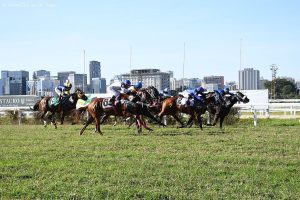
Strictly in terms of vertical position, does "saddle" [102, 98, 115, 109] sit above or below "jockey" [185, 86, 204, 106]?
below

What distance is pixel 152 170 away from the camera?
844 centimetres

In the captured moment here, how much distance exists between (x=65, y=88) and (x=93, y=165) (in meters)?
14.0

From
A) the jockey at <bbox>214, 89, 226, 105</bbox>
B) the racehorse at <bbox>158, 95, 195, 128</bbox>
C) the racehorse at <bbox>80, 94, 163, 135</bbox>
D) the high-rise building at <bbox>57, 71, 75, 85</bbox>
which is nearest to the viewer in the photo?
the racehorse at <bbox>80, 94, 163, 135</bbox>

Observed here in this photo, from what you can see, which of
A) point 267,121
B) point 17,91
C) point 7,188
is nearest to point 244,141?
point 7,188

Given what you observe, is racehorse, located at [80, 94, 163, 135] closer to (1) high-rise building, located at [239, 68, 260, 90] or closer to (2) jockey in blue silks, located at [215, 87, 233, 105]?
(2) jockey in blue silks, located at [215, 87, 233, 105]

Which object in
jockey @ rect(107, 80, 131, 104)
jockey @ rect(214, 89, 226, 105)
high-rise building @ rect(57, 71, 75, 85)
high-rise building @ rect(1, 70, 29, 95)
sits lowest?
jockey @ rect(214, 89, 226, 105)

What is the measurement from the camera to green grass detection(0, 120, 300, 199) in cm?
671

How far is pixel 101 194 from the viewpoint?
21.7ft

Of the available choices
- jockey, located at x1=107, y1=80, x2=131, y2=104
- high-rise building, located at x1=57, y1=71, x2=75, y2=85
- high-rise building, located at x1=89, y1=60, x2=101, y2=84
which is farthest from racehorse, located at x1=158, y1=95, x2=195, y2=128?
high-rise building, located at x1=57, y1=71, x2=75, y2=85

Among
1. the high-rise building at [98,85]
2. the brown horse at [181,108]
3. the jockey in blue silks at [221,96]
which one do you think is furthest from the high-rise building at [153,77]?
the brown horse at [181,108]

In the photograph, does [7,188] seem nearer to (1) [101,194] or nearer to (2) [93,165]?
(1) [101,194]

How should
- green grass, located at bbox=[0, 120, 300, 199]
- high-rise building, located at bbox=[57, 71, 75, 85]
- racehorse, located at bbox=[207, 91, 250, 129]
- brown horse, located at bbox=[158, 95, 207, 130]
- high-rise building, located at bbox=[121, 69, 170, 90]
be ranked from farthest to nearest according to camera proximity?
high-rise building, located at bbox=[57, 71, 75, 85]
high-rise building, located at bbox=[121, 69, 170, 90]
racehorse, located at bbox=[207, 91, 250, 129]
brown horse, located at bbox=[158, 95, 207, 130]
green grass, located at bbox=[0, 120, 300, 199]

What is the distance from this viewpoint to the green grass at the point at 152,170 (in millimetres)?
6707

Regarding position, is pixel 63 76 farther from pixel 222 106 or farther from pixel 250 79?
pixel 222 106
